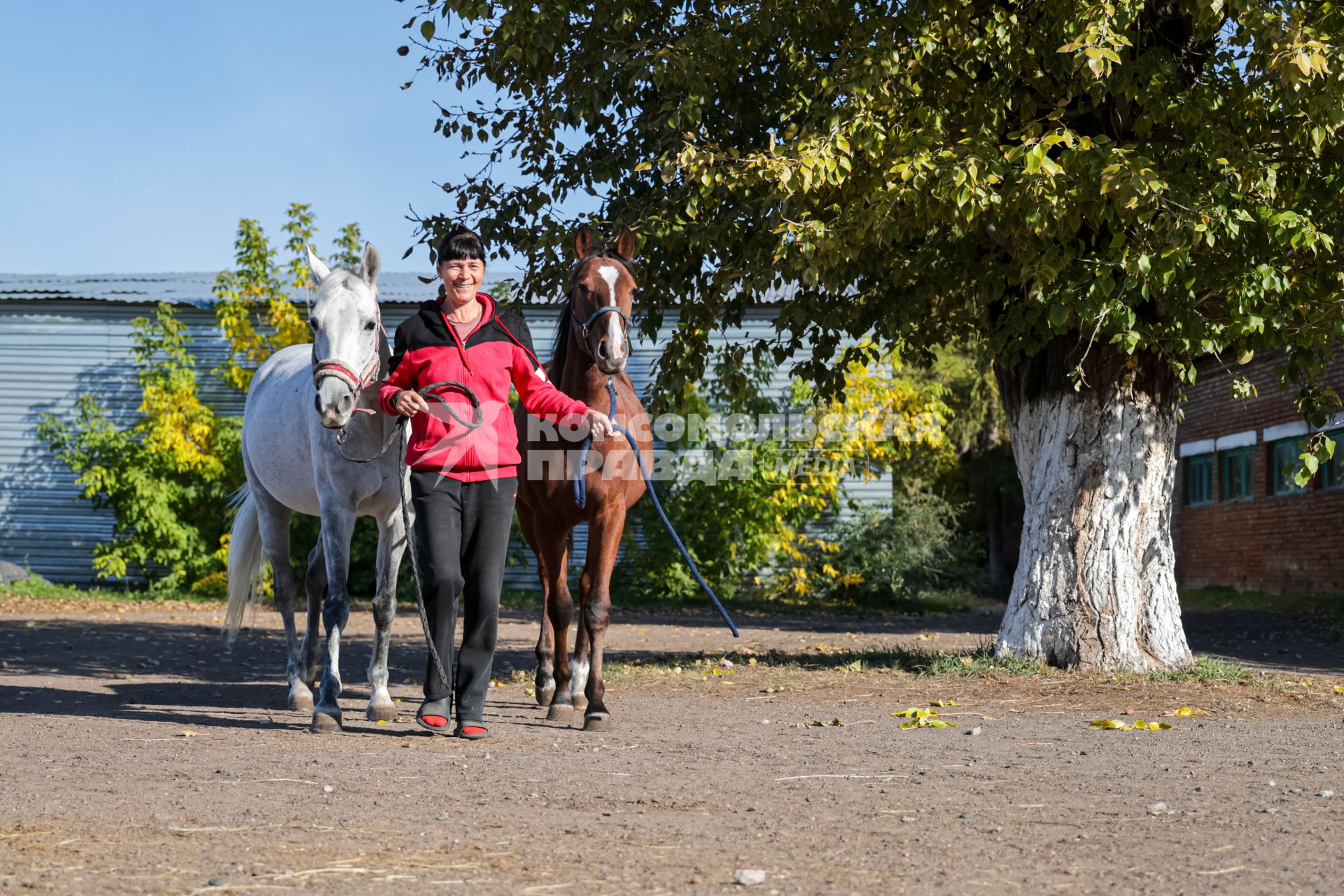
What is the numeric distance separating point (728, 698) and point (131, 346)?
49.6 feet

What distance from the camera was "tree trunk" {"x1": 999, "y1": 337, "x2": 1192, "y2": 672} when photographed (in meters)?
8.73

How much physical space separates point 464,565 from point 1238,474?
19.5 m

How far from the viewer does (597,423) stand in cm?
618

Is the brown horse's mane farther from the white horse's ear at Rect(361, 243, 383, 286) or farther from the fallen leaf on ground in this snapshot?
the fallen leaf on ground

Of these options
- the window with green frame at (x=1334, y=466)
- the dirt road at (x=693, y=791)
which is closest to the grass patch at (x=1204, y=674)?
the dirt road at (x=693, y=791)

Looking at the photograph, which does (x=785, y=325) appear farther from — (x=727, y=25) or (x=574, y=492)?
(x=574, y=492)

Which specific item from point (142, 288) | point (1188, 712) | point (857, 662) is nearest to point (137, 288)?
point (142, 288)

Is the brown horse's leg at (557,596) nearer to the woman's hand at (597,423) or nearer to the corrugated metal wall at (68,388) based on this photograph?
the woman's hand at (597,423)

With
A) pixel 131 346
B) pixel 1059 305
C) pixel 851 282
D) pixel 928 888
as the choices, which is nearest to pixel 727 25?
pixel 851 282

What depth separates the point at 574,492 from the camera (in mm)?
6789

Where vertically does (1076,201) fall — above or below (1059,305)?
above

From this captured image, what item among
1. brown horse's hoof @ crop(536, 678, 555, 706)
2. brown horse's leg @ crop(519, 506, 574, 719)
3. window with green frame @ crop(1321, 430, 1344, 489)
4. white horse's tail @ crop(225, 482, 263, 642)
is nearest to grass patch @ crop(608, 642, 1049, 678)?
brown horse's hoof @ crop(536, 678, 555, 706)

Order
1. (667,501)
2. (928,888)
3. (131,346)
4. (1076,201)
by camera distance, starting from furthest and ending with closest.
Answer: (131,346), (667,501), (1076,201), (928,888)

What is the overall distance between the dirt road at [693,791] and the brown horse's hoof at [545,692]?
7.3 inches
